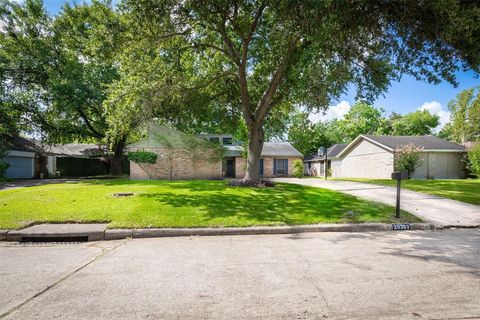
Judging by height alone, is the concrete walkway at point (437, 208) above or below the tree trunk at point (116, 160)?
below

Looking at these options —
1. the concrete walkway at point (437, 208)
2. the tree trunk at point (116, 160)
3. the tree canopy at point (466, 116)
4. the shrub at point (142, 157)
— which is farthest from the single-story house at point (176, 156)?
the tree canopy at point (466, 116)

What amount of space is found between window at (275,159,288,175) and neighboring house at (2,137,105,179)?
739 inches

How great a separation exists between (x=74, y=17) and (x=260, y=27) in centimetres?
1924

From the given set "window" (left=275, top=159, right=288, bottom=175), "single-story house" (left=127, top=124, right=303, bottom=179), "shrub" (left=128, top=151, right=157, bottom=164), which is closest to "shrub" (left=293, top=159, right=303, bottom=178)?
"window" (left=275, top=159, right=288, bottom=175)

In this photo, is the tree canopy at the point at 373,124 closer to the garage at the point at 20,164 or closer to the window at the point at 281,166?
the window at the point at 281,166

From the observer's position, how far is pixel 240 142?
30703mm

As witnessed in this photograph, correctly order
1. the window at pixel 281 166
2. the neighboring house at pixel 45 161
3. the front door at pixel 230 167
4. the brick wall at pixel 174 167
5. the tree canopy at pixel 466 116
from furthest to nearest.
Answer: the tree canopy at pixel 466 116
the window at pixel 281 166
the front door at pixel 230 167
the neighboring house at pixel 45 161
the brick wall at pixel 174 167

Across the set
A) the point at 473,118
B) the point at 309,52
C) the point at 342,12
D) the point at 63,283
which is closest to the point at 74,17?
the point at 309,52

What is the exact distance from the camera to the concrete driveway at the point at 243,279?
115 inches

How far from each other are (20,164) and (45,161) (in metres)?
3.07

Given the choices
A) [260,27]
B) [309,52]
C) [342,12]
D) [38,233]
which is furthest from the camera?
[260,27]

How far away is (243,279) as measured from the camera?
3.73 meters

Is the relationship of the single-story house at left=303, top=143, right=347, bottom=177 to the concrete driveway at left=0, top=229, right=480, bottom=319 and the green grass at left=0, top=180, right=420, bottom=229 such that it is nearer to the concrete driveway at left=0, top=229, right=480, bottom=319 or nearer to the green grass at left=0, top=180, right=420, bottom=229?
the green grass at left=0, top=180, right=420, bottom=229

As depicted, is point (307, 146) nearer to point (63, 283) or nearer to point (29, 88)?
point (29, 88)
